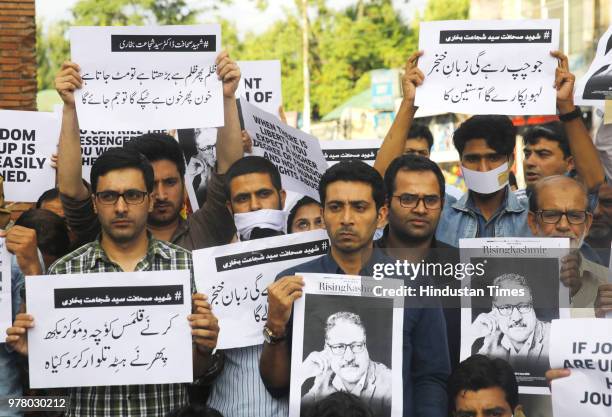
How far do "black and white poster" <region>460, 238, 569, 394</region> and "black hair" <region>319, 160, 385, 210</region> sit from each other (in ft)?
1.33

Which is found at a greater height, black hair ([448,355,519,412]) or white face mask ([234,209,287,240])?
white face mask ([234,209,287,240])

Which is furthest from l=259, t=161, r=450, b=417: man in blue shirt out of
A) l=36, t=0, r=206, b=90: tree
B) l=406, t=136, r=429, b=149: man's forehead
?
l=36, t=0, r=206, b=90: tree

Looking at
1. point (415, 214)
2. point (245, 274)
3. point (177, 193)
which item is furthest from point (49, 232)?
point (415, 214)

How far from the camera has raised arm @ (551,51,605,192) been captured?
549 centimetres

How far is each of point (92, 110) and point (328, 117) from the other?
31.8 metres

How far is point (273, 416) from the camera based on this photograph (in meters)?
4.89

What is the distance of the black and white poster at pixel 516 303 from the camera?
466cm

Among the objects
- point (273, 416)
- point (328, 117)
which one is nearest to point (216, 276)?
point (273, 416)

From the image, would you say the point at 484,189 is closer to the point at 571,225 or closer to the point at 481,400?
the point at 571,225

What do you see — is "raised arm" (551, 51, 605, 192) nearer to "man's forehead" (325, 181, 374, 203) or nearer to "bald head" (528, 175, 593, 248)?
"bald head" (528, 175, 593, 248)

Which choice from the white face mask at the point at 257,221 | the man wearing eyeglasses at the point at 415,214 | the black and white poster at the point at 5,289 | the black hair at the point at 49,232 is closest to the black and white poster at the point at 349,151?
the white face mask at the point at 257,221

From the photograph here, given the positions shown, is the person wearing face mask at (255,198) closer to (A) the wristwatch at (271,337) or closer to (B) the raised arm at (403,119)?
(B) the raised arm at (403,119)

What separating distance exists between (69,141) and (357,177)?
1.39m

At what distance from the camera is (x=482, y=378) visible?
14.8 feet
